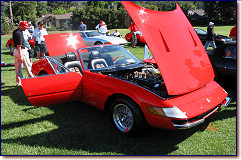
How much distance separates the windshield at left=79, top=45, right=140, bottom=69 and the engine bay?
0.31 meters

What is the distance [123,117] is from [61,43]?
3431 mm

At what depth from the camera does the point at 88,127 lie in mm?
3768

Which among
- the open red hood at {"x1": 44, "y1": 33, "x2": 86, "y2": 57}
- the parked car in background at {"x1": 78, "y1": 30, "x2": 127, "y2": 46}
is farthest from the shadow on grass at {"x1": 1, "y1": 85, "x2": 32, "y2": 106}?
the parked car in background at {"x1": 78, "y1": 30, "x2": 127, "y2": 46}

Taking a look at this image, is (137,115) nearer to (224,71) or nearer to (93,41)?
(224,71)

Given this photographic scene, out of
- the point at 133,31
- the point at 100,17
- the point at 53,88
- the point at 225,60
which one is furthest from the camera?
the point at 100,17

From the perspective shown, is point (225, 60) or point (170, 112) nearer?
point (170, 112)

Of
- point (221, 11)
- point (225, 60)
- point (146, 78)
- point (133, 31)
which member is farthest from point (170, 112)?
point (221, 11)

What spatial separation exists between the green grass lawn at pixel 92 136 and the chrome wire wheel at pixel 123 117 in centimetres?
17

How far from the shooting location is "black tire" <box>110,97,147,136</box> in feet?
10.2

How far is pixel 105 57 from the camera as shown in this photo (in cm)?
476

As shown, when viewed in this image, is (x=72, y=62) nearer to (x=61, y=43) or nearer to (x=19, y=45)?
(x=61, y=43)

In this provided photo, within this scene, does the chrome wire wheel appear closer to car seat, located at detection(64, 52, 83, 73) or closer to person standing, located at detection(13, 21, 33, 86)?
car seat, located at detection(64, 52, 83, 73)

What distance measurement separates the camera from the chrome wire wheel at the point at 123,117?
3.28 m

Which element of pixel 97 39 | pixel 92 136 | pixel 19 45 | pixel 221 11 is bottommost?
pixel 92 136
